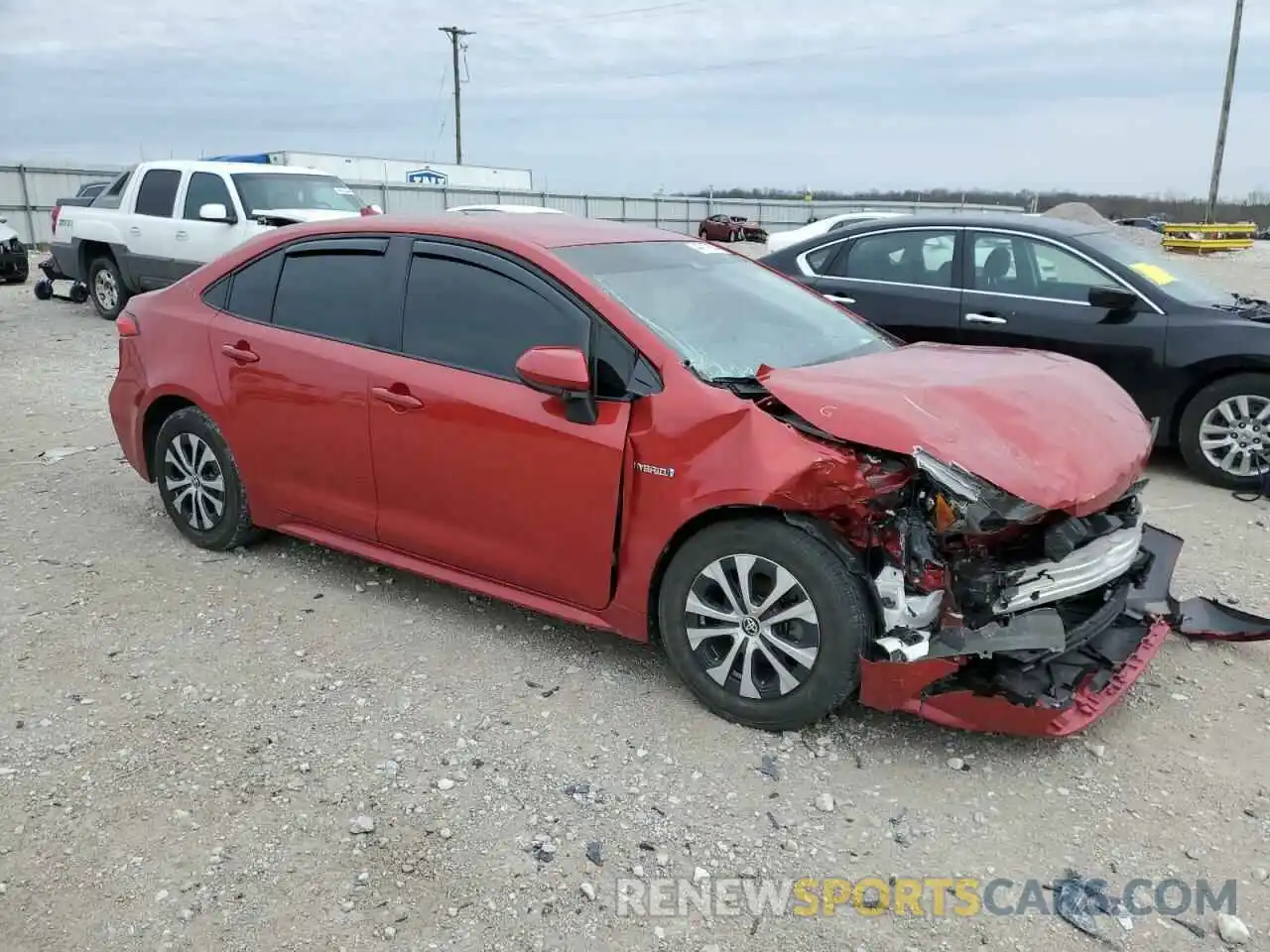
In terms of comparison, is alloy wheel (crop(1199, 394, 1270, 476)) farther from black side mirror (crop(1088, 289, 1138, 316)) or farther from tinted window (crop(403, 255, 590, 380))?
tinted window (crop(403, 255, 590, 380))

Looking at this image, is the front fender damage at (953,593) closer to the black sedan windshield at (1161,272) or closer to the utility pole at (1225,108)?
the black sedan windshield at (1161,272)

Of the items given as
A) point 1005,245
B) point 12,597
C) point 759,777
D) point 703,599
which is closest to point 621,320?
point 703,599

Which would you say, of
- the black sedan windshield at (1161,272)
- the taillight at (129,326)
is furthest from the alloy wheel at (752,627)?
the black sedan windshield at (1161,272)

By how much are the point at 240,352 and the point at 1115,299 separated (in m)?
5.12

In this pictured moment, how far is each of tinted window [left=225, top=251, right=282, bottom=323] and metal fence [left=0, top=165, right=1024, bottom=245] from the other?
1059cm

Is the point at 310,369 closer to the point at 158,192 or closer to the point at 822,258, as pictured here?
the point at 822,258

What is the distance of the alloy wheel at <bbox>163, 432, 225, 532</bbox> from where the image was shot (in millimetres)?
4781

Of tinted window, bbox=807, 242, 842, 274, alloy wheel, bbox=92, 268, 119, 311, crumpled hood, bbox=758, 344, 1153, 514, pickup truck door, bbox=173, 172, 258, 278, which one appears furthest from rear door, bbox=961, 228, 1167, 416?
alloy wheel, bbox=92, 268, 119, 311

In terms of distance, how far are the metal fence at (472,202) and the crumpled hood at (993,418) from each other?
11630mm

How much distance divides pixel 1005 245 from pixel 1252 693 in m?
3.93

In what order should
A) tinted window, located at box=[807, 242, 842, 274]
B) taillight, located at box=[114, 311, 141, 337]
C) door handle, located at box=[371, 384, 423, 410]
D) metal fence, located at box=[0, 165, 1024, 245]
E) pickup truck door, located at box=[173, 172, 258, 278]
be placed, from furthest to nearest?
metal fence, located at box=[0, 165, 1024, 245] < pickup truck door, located at box=[173, 172, 258, 278] < tinted window, located at box=[807, 242, 842, 274] < taillight, located at box=[114, 311, 141, 337] < door handle, located at box=[371, 384, 423, 410]

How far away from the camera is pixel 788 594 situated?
10.5 ft

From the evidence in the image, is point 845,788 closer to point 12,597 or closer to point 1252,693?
point 1252,693

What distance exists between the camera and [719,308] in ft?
13.0
